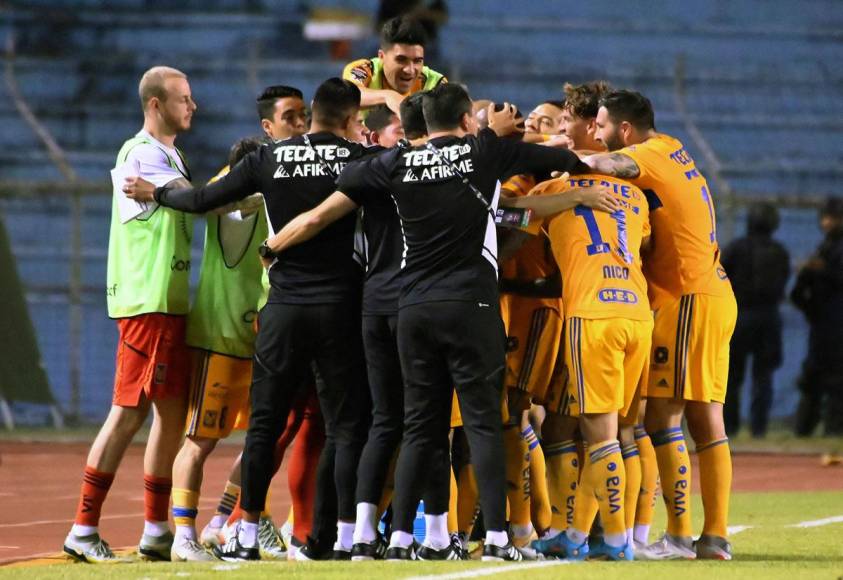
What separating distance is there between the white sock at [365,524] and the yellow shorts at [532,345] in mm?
1035

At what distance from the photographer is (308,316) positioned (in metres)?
7.01

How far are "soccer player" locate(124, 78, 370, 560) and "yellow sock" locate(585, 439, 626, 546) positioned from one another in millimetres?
1031

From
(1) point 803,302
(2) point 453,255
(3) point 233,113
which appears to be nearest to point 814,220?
(1) point 803,302

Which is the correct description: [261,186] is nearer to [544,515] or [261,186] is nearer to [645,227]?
[645,227]

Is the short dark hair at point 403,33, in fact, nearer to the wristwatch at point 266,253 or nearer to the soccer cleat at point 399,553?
the wristwatch at point 266,253

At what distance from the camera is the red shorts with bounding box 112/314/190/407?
294 inches

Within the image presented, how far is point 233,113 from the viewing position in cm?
1986

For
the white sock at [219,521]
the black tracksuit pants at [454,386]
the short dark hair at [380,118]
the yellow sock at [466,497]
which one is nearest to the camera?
the black tracksuit pants at [454,386]

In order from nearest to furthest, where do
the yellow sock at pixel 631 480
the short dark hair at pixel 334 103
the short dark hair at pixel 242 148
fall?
1. the short dark hair at pixel 334 103
2. the yellow sock at pixel 631 480
3. the short dark hair at pixel 242 148

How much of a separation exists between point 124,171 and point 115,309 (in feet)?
2.11

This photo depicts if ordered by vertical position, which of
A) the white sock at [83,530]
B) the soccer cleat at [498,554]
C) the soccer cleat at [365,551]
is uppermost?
the soccer cleat at [498,554]

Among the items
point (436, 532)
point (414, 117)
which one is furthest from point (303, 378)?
point (414, 117)

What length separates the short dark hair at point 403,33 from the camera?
8477 millimetres

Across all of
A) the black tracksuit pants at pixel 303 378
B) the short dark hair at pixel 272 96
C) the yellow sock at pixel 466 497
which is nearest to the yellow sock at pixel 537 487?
the yellow sock at pixel 466 497
